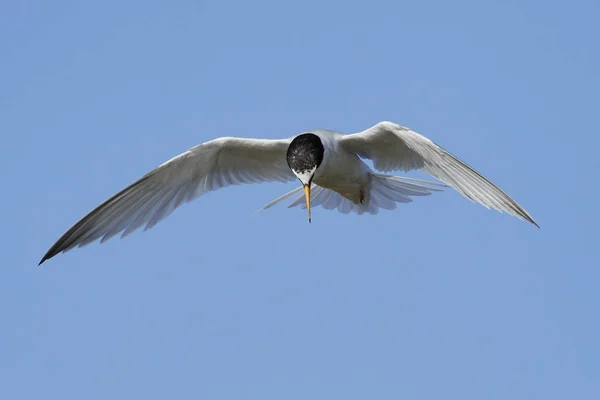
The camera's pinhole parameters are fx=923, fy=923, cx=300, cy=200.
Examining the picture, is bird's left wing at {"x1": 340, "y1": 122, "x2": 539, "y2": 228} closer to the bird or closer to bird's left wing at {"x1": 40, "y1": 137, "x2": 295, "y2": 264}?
the bird

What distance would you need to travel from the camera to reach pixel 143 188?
8211 millimetres

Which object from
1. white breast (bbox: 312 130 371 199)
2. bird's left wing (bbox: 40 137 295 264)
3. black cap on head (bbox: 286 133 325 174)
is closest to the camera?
black cap on head (bbox: 286 133 325 174)

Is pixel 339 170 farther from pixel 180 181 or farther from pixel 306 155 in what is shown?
pixel 180 181

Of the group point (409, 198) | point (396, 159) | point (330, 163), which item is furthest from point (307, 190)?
point (409, 198)

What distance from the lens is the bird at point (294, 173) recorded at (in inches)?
292

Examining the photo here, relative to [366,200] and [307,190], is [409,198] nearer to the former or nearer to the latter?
[366,200]

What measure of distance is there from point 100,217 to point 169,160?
777 millimetres

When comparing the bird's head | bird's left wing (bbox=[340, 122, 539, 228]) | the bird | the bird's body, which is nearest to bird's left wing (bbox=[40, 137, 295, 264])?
the bird

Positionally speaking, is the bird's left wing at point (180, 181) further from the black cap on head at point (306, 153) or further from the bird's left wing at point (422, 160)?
the bird's left wing at point (422, 160)

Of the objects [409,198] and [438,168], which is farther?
[409,198]

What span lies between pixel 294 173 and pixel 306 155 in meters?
0.28

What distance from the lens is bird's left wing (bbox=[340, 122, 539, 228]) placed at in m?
6.80

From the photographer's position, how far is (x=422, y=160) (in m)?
7.65

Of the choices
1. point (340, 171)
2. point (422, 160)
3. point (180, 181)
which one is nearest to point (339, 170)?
point (340, 171)
